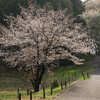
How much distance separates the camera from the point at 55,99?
31.5 ft

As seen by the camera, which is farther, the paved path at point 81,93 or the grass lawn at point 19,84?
the grass lawn at point 19,84

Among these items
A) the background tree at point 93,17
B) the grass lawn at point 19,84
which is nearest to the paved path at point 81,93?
the grass lawn at point 19,84

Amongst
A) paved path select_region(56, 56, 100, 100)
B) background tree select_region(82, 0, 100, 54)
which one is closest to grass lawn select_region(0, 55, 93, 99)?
paved path select_region(56, 56, 100, 100)

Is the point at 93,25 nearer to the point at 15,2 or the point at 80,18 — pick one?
the point at 80,18

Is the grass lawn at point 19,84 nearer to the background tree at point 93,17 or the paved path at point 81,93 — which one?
the paved path at point 81,93

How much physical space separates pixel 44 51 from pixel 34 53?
3.02ft

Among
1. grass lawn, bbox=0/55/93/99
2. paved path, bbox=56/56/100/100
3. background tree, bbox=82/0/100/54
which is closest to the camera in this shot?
paved path, bbox=56/56/100/100

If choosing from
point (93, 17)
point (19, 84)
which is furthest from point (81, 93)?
point (93, 17)

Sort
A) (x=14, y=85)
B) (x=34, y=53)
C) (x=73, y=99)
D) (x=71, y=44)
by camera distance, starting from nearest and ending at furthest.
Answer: (x=73, y=99) < (x=34, y=53) < (x=71, y=44) < (x=14, y=85)

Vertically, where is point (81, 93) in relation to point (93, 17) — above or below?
below

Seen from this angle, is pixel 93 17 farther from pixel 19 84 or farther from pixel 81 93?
pixel 81 93

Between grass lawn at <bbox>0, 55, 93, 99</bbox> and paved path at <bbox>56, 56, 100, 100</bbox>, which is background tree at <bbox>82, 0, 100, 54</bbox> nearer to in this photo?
grass lawn at <bbox>0, 55, 93, 99</bbox>

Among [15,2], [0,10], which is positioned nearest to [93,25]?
[15,2]

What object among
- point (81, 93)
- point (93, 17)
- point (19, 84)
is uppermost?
point (93, 17)
